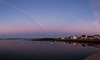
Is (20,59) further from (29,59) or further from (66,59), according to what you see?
(66,59)

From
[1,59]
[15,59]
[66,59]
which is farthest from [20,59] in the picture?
[66,59]

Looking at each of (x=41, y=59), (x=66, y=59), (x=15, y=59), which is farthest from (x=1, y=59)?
(x=66, y=59)

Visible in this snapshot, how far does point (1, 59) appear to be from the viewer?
905 inches

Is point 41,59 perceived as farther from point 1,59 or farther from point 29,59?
point 1,59

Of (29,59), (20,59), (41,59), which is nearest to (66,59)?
(41,59)

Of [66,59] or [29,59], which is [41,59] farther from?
[66,59]

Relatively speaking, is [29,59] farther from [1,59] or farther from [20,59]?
[1,59]

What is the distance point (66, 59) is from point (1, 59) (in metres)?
14.0

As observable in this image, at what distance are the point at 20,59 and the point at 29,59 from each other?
1.90m

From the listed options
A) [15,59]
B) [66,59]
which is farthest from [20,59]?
[66,59]

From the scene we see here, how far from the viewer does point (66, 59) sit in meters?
22.7

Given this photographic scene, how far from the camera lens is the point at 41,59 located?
22938 mm

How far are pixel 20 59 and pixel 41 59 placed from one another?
178 inches

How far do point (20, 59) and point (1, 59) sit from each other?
162 inches
